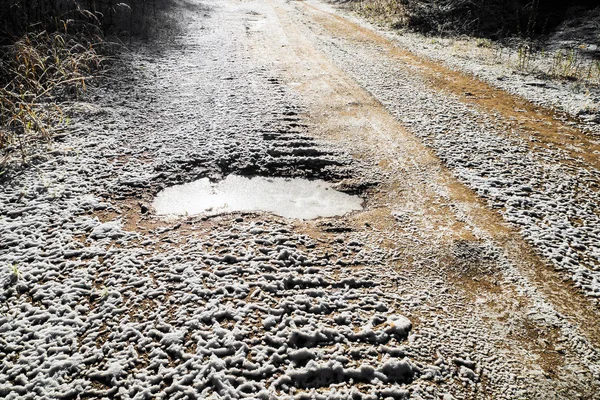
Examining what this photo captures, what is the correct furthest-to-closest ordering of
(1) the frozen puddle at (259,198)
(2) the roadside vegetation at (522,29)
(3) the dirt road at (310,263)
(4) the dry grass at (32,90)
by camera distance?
(2) the roadside vegetation at (522,29) → (4) the dry grass at (32,90) → (1) the frozen puddle at (259,198) → (3) the dirt road at (310,263)

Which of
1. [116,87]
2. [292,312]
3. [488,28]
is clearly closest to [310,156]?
[292,312]

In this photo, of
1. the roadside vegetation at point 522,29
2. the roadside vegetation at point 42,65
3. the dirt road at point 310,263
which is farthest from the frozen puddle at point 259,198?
the roadside vegetation at point 522,29

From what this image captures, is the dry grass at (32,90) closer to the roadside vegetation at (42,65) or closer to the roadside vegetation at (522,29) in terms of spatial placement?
the roadside vegetation at (42,65)

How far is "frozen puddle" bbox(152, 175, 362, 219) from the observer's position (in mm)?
2328

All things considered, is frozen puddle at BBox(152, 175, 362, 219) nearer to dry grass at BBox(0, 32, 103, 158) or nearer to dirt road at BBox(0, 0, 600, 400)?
dirt road at BBox(0, 0, 600, 400)

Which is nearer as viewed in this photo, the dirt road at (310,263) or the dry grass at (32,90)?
the dirt road at (310,263)

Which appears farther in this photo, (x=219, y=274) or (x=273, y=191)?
(x=273, y=191)

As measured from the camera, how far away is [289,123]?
137 inches

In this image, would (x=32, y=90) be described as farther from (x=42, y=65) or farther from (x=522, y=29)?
(x=522, y=29)

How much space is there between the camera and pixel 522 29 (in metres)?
7.33

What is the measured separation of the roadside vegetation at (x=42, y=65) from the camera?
10.00 ft

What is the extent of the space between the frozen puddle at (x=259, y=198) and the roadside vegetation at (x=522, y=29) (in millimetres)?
4163

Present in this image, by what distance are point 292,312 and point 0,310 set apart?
1212 millimetres

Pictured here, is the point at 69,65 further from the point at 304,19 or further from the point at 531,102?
the point at 304,19
